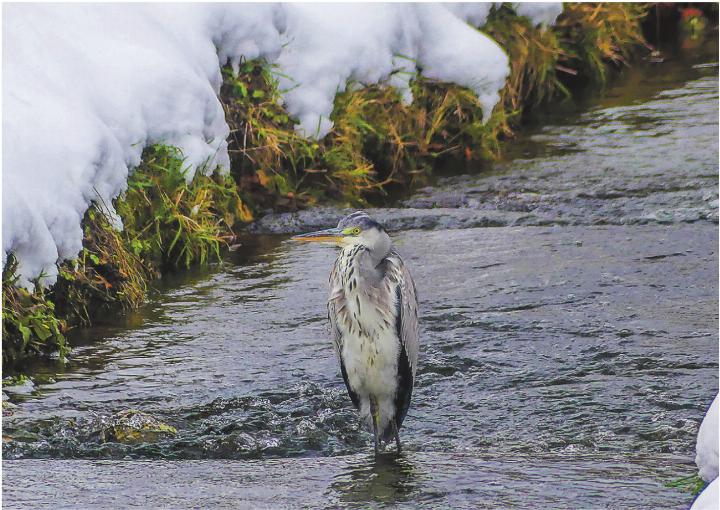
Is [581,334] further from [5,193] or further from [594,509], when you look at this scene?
[5,193]

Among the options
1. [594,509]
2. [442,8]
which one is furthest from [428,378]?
[442,8]

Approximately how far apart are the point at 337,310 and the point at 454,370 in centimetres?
106

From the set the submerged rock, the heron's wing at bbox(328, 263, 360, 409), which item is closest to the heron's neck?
the heron's wing at bbox(328, 263, 360, 409)

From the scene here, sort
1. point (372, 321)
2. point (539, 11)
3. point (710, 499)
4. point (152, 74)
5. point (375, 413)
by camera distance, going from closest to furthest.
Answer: point (710, 499)
point (372, 321)
point (375, 413)
point (152, 74)
point (539, 11)

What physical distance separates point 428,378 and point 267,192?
301 centimetres

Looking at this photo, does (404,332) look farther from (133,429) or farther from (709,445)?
(709,445)

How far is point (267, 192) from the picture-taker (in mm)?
8383

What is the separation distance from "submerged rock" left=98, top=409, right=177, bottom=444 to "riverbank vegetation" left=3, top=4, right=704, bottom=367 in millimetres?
1009

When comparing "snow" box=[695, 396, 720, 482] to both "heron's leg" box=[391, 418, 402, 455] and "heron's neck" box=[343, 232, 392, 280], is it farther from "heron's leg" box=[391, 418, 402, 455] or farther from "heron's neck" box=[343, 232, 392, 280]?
"heron's neck" box=[343, 232, 392, 280]

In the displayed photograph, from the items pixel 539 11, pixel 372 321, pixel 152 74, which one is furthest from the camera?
pixel 539 11

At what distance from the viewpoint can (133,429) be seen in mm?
5082

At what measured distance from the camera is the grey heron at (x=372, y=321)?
193 inches

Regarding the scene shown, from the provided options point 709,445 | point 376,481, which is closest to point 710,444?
point 709,445

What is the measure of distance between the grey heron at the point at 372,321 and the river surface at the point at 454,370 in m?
0.23
